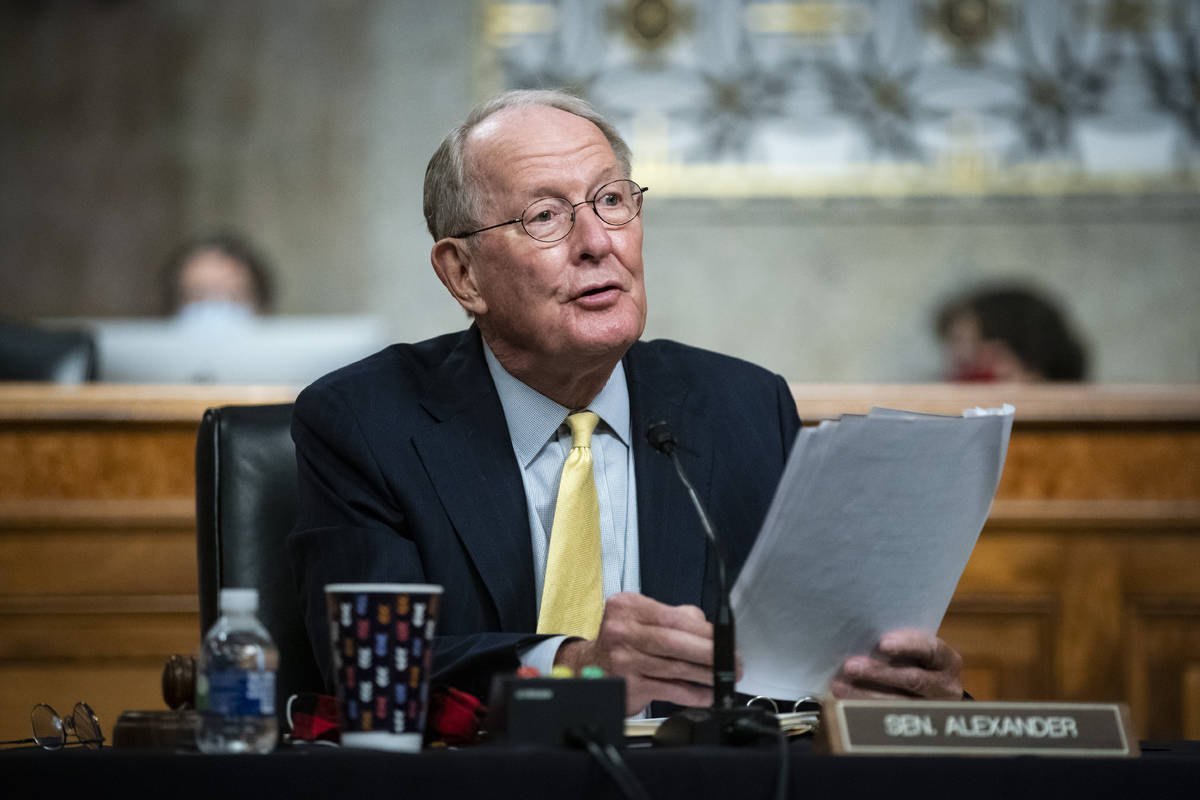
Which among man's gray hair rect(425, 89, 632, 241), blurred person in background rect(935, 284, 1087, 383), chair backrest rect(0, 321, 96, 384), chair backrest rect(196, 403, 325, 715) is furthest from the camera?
blurred person in background rect(935, 284, 1087, 383)

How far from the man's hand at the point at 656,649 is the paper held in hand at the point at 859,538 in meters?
0.04

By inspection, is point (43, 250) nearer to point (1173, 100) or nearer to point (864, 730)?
point (1173, 100)

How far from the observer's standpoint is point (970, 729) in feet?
2.90

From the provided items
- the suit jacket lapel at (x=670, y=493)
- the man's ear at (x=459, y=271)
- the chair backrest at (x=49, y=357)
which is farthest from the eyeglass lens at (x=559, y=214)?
the chair backrest at (x=49, y=357)

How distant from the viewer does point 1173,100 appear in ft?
15.8

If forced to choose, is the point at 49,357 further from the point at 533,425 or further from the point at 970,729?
the point at 970,729

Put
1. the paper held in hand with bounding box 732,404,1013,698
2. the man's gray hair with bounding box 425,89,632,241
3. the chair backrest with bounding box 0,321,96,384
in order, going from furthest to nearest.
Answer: the chair backrest with bounding box 0,321,96,384 < the man's gray hair with bounding box 425,89,632,241 < the paper held in hand with bounding box 732,404,1013,698

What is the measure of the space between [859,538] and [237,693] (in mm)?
515

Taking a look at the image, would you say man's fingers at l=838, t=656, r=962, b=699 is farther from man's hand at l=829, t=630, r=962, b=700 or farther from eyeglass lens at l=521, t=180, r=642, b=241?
eyeglass lens at l=521, t=180, r=642, b=241

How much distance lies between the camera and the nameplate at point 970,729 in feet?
2.86

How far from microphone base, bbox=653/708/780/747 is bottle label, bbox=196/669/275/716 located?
0.28 meters

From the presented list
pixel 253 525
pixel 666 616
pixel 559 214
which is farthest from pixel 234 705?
pixel 559 214

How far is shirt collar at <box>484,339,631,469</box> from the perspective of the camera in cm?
159

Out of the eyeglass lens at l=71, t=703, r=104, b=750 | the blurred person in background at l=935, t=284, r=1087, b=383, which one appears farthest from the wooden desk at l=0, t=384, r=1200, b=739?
the blurred person in background at l=935, t=284, r=1087, b=383
